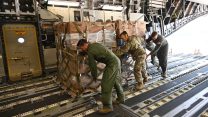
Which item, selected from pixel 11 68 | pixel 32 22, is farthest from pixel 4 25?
pixel 11 68

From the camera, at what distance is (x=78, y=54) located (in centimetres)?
472

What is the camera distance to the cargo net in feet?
16.0

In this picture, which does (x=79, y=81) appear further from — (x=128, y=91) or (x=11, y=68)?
(x=11, y=68)

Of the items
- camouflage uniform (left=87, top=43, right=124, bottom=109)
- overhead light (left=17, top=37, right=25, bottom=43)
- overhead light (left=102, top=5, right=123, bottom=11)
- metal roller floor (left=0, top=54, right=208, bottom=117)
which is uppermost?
overhead light (left=102, top=5, right=123, bottom=11)

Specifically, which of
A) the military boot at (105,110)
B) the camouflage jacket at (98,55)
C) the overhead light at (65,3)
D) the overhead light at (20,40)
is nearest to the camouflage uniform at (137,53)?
the camouflage jacket at (98,55)

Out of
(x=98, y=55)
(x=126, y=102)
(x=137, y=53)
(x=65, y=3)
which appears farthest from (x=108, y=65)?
(x=65, y=3)

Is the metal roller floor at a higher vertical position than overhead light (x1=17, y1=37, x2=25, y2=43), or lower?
lower

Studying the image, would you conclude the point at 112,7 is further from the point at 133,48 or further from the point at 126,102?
the point at 126,102

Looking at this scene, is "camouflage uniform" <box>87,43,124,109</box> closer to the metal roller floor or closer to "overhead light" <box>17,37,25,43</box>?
the metal roller floor

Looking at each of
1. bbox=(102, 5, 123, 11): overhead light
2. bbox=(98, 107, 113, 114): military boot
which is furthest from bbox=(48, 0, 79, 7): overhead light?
bbox=(98, 107, 113, 114): military boot

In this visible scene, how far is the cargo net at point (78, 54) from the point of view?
488cm

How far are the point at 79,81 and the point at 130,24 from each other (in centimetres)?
263

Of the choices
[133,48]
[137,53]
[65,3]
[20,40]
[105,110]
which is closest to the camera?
[105,110]

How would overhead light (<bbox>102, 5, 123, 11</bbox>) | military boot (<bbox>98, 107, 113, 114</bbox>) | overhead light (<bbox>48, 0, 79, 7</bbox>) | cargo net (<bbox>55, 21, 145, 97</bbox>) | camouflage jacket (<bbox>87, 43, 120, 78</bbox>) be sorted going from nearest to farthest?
1. camouflage jacket (<bbox>87, 43, 120, 78</bbox>)
2. military boot (<bbox>98, 107, 113, 114</bbox>)
3. cargo net (<bbox>55, 21, 145, 97</bbox>)
4. overhead light (<bbox>48, 0, 79, 7</bbox>)
5. overhead light (<bbox>102, 5, 123, 11</bbox>)
